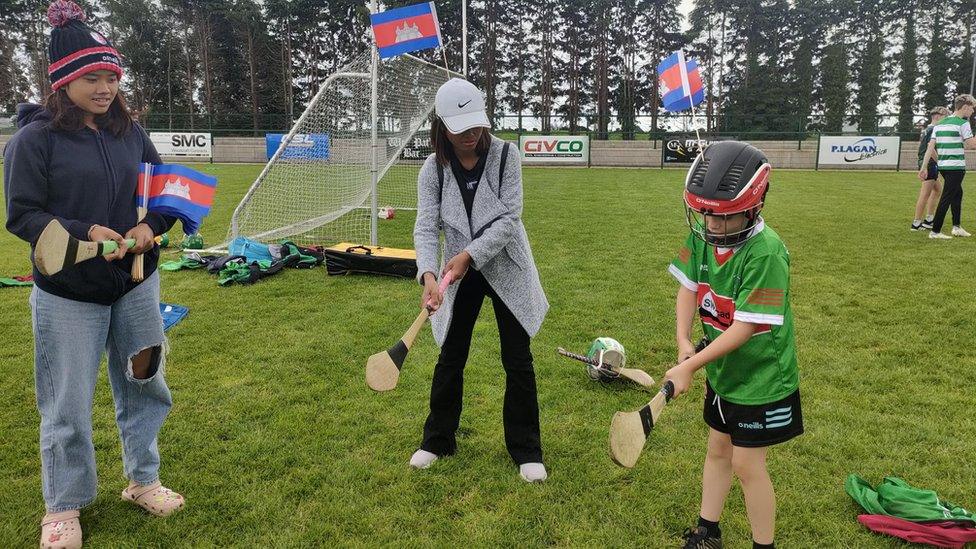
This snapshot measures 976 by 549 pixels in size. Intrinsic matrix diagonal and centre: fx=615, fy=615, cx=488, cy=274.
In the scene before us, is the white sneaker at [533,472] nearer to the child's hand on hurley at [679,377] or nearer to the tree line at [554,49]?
the child's hand on hurley at [679,377]

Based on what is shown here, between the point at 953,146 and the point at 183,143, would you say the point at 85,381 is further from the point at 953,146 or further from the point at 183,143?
the point at 183,143

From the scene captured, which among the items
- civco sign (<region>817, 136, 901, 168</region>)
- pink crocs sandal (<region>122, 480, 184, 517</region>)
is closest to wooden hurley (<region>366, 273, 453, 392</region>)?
pink crocs sandal (<region>122, 480, 184, 517</region>)

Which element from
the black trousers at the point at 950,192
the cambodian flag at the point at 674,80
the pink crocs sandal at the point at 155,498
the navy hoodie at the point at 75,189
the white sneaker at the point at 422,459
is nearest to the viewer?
the navy hoodie at the point at 75,189

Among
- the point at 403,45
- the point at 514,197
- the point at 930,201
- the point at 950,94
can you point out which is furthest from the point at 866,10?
the point at 514,197

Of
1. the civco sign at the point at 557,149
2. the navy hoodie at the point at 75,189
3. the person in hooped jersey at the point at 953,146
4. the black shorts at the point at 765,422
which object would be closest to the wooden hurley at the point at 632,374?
the black shorts at the point at 765,422

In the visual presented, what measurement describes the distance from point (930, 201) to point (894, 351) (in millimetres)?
6883

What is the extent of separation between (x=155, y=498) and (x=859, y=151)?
90.8 feet

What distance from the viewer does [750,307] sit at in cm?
205

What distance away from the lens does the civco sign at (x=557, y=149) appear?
26.7 metres

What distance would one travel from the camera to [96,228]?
2.35 metres

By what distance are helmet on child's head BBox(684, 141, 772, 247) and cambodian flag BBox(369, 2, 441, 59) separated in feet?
20.1

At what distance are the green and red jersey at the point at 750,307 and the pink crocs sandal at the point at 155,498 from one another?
2.50m

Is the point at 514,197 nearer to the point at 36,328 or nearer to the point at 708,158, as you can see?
the point at 708,158

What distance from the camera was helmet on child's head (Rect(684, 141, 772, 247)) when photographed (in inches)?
79.0
